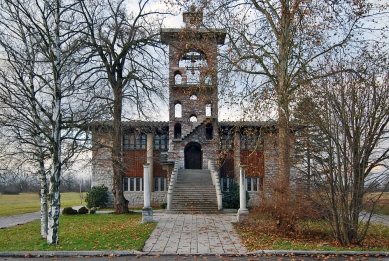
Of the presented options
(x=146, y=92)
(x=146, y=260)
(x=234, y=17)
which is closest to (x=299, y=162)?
(x=146, y=260)

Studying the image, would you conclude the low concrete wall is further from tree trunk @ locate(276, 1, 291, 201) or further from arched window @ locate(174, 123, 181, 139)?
tree trunk @ locate(276, 1, 291, 201)

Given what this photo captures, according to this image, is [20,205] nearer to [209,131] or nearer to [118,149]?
[209,131]

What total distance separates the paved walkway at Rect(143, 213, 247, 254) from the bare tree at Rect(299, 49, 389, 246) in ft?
10.8

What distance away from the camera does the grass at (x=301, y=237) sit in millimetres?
11570

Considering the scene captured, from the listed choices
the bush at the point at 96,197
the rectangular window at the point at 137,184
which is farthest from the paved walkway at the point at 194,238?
the rectangular window at the point at 137,184

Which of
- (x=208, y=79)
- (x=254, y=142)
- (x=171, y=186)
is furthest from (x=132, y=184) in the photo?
(x=208, y=79)

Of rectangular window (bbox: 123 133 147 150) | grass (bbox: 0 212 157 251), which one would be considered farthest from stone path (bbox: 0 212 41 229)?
rectangular window (bbox: 123 133 147 150)

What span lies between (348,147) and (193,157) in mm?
21689

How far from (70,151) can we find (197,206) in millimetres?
13646

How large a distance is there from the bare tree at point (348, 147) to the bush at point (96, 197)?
851 inches

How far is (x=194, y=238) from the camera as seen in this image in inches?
539

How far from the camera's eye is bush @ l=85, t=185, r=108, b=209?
98.9 feet

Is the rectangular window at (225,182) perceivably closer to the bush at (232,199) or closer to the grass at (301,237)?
the bush at (232,199)

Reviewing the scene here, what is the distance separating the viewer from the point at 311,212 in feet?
42.4
